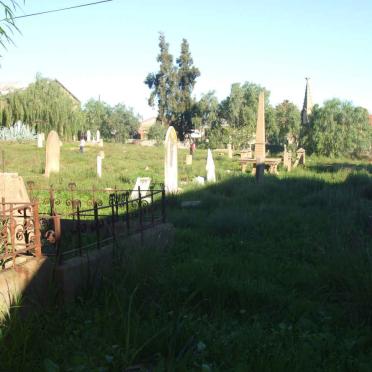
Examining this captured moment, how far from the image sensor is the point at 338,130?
3519 cm

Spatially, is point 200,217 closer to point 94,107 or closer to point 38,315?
point 38,315

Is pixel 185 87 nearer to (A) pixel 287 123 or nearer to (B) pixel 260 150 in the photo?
(A) pixel 287 123

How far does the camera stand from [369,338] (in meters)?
3.89

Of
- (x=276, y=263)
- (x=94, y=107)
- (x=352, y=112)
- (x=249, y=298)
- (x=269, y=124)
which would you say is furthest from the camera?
(x=94, y=107)

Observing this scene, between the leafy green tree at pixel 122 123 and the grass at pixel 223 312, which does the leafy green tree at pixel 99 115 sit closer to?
the leafy green tree at pixel 122 123

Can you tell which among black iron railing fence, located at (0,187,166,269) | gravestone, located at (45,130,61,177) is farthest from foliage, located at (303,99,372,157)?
black iron railing fence, located at (0,187,166,269)

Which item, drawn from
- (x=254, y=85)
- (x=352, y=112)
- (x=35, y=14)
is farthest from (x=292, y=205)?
(x=254, y=85)

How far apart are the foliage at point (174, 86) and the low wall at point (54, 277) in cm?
5060

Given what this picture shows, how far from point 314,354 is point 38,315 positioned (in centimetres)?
227

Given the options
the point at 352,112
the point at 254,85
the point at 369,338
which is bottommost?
the point at 369,338

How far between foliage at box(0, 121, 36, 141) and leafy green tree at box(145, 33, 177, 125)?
18.4 m

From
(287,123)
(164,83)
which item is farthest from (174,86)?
(287,123)

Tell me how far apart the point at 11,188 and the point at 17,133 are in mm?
35735

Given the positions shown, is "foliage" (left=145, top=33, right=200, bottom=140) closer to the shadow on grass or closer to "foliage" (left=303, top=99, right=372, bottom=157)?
"foliage" (left=303, top=99, right=372, bottom=157)
